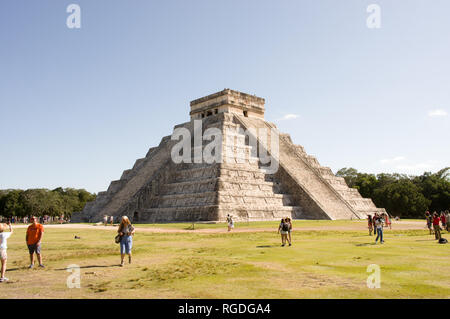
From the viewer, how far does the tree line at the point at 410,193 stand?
5077cm

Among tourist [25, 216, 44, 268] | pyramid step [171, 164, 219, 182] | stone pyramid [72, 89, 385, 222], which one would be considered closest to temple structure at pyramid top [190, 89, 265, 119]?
stone pyramid [72, 89, 385, 222]

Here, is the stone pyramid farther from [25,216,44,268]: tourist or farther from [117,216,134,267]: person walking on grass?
[25,216,44,268]: tourist

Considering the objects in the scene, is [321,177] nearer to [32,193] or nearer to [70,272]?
[70,272]

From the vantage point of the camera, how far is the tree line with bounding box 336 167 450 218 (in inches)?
1999

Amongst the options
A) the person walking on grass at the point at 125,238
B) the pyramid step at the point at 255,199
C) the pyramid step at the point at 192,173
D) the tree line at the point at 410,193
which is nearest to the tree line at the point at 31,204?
the pyramid step at the point at 192,173

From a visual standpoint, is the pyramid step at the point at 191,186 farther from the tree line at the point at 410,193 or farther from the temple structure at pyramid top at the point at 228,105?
the tree line at the point at 410,193

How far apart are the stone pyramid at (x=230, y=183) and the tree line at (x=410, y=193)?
52.8ft

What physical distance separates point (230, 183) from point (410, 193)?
109ft

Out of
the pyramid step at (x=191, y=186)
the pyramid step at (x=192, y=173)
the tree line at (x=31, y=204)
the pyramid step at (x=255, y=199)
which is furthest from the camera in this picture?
the tree line at (x=31, y=204)

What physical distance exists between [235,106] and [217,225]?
2002 centimetres

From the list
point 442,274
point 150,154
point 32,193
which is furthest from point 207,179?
point 32,193

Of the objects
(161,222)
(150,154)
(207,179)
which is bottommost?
(161,222)

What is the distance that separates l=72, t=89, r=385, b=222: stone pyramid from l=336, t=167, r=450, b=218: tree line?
16087 millimetres

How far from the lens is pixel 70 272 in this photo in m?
8.87
